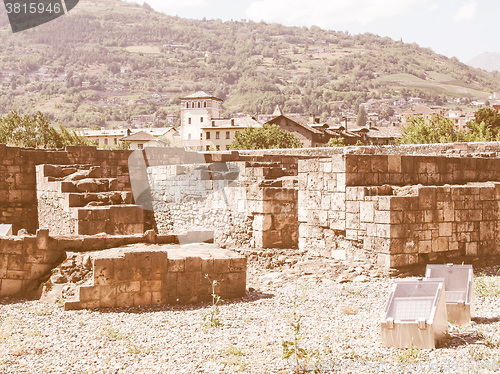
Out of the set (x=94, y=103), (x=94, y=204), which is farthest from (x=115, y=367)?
A: (x=94, y=103)

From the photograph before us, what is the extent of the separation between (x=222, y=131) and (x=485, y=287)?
7874 cm

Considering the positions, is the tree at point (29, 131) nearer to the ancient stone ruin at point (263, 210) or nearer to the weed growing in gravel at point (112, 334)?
the ancient stone ruin at point (263, 210)

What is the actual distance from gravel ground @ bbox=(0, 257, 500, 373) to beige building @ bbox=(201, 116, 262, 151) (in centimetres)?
7533

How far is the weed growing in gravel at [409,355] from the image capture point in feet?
19.2

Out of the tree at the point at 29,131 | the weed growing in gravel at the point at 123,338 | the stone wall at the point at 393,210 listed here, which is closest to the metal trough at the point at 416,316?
the weed growing in gravel at the point at 123,338

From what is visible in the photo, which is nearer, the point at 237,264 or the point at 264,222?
the point at 237,264

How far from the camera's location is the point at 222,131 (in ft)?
285

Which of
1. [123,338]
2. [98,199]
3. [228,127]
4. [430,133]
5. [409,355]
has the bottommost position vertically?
[123,338]

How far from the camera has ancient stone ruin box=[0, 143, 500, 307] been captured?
31.0ft

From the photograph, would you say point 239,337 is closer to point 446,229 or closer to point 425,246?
point 425,246

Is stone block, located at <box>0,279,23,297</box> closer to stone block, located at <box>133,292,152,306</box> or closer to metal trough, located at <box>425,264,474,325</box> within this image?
stone block, located at <box>133,292,152,306</box>

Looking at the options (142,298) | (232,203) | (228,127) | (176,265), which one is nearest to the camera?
(142,298)

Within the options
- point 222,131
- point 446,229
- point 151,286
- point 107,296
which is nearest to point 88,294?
point 107,296

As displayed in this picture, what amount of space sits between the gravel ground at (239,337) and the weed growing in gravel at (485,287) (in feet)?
0.10
